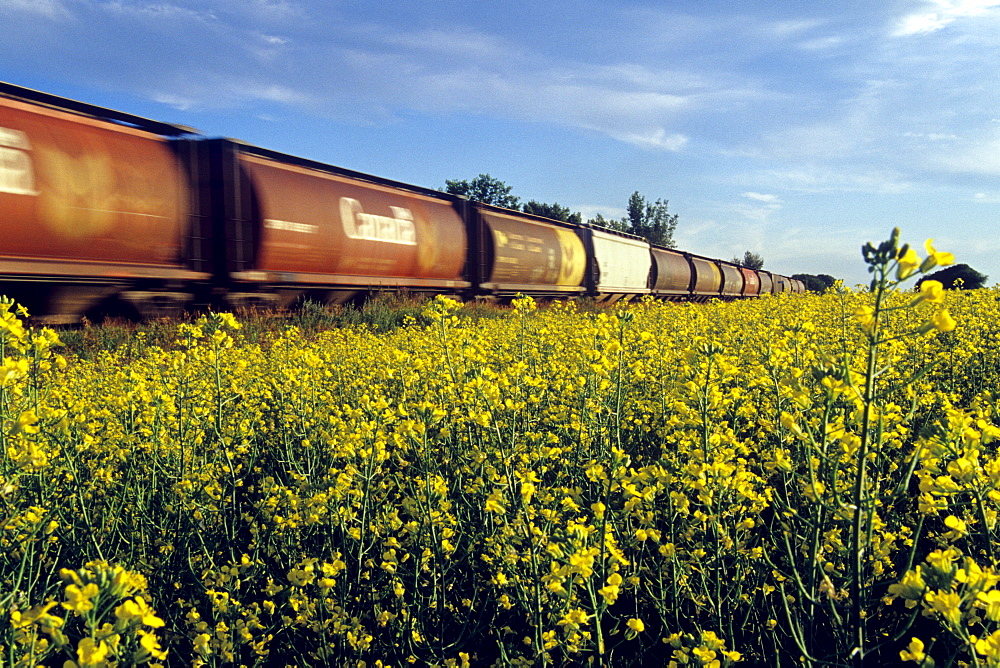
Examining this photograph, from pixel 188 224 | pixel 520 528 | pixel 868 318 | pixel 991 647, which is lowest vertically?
pixel 520 528

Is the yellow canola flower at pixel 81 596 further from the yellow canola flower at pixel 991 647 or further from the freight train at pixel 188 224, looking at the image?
the freight train at pixel 188 224

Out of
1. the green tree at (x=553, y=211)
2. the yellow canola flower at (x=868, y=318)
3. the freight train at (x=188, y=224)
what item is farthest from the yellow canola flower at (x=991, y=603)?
the green tree at (x=553, y=211)

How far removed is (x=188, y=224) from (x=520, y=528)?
30.6 ft

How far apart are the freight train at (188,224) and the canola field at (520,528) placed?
471 centimetres

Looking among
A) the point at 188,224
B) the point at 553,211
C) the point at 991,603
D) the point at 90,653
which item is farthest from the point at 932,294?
the point at 553,211

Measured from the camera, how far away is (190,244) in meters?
9.64

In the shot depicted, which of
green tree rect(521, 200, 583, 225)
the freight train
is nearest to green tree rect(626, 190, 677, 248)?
green tree rect(521, 200, 583, 225)

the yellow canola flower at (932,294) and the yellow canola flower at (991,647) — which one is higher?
the yellow canola flower at (932,294)

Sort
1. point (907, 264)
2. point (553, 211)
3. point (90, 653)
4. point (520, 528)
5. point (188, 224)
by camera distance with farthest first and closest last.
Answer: point (553, 211) < point (188, 224) < point (520, 528) < point (907, 264) < point (90, 653)

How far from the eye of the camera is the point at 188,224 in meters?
9.52

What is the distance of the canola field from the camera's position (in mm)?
1759

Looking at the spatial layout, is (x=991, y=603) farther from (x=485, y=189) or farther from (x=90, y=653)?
(x=485, y=189)

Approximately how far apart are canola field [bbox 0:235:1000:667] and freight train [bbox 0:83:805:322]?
4.71 meters

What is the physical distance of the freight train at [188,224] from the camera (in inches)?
302
